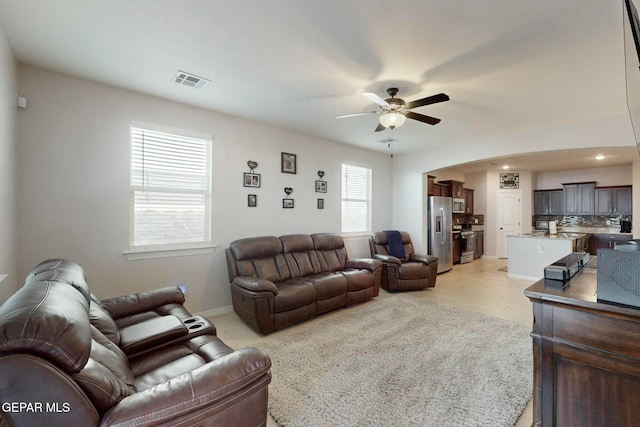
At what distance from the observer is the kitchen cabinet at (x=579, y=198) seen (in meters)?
7.54

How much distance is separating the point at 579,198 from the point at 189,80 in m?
9.85

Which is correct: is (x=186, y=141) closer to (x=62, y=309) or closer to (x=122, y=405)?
(x=62, y=309)

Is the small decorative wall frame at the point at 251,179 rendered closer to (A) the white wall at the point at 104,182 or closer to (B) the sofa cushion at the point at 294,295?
(A) the white wall at the point at 104,182

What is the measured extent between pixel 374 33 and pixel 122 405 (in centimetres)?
261

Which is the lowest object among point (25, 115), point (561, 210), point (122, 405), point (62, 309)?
point (122, 405)

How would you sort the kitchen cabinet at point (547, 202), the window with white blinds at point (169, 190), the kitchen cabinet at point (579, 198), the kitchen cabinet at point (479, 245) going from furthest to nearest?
the kitchen cabinet at point (479, 245) < the kitchen cabinet at point (547, 202) < the kitchen cabinet at point (579, 198) < the window with white blinds at point (169, 190)

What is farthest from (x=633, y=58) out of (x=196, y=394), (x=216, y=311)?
(x=216, y=311)

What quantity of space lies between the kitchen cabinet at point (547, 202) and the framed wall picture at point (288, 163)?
8.03 meters

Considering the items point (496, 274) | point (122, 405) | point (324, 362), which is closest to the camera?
point (122, 405)

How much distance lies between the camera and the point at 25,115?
2.64 m

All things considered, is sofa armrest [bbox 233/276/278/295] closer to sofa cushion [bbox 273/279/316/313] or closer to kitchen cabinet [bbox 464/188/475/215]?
sofa cushion [bbox 273/279/316/313]

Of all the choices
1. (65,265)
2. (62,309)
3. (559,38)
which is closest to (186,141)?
(65,265)

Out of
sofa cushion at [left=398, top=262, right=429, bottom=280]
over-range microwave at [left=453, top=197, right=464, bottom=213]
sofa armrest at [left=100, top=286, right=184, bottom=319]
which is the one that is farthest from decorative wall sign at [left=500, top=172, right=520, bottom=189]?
sofa armrest at [left=100, top=286, right=184, bottom=319]

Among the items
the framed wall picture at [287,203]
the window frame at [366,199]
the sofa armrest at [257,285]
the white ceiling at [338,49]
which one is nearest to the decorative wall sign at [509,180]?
the window frame at [366,199]
